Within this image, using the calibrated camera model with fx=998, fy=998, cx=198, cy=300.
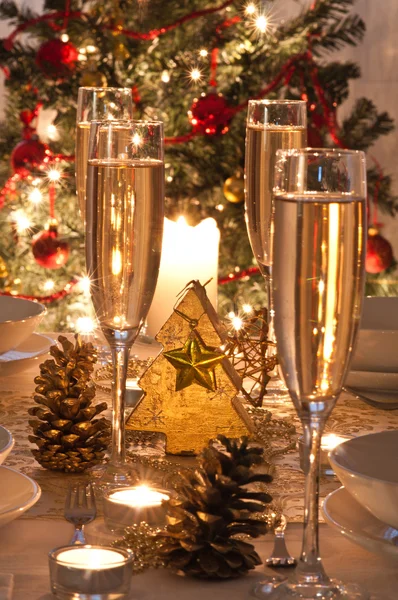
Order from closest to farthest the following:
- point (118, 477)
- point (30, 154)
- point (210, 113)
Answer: point (118, 477) < point (210, 113) < point (30, 154)

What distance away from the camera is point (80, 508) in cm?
79

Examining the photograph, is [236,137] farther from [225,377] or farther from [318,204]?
[318,204]

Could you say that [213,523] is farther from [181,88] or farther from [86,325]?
[181,88]

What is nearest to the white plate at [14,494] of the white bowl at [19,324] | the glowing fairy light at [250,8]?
the white bowl at [19,324]

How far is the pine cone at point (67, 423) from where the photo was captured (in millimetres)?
976

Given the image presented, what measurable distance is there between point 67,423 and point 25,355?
0.38m

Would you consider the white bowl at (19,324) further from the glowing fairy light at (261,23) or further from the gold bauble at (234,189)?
the glowing fairy light at (261,23)

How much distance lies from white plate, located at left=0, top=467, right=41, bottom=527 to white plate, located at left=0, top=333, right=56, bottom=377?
45 centimetres

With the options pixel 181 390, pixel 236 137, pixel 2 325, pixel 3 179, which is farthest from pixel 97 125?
pixel 3 179

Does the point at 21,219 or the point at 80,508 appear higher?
the point at 21,219

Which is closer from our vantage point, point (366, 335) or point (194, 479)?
point (194, 479)

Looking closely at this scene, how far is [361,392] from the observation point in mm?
1273

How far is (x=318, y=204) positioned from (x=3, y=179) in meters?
2.60

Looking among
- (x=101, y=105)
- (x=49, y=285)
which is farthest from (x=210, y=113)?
(x=101, y=105)
